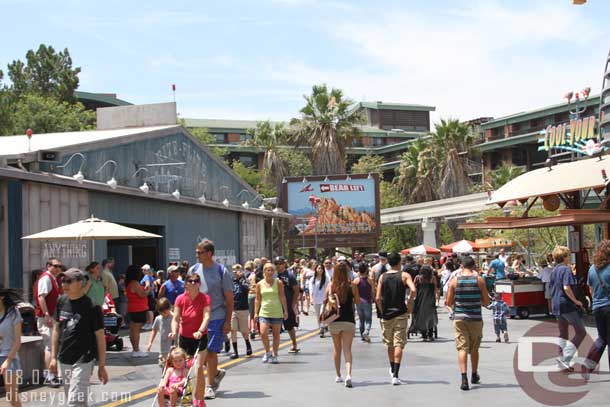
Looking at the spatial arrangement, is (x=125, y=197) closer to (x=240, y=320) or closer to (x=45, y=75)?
(x=240, y=320)

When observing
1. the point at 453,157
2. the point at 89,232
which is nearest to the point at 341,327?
the point at 89,232

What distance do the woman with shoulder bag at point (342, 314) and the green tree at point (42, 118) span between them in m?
44.9

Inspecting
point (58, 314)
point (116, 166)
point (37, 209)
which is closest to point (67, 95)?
point (116, 166)

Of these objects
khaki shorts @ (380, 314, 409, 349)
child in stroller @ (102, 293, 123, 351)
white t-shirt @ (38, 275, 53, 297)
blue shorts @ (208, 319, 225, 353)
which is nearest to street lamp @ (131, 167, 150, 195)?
child in stroller @ (102, 293, 123, 351)

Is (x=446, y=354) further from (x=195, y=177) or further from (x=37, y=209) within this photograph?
(x=195, y=177)

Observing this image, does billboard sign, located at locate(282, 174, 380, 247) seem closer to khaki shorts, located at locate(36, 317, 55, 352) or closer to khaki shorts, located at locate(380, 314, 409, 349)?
khaki shorts, located at locate(36, 317, 55, 352)

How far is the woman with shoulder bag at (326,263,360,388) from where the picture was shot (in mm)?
11117

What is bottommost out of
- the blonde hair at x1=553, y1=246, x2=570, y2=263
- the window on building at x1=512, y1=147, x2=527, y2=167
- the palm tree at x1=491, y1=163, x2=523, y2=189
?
the blonde hair at x1=553, y1=246, x2=570, y2=263

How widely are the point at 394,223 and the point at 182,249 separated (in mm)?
28649

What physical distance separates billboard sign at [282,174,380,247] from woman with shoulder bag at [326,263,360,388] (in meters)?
35.1

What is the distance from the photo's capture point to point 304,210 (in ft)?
156

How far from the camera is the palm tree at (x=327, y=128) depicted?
52438 millimetres

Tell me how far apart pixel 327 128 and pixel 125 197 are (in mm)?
31684

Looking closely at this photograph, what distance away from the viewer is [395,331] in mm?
11172
